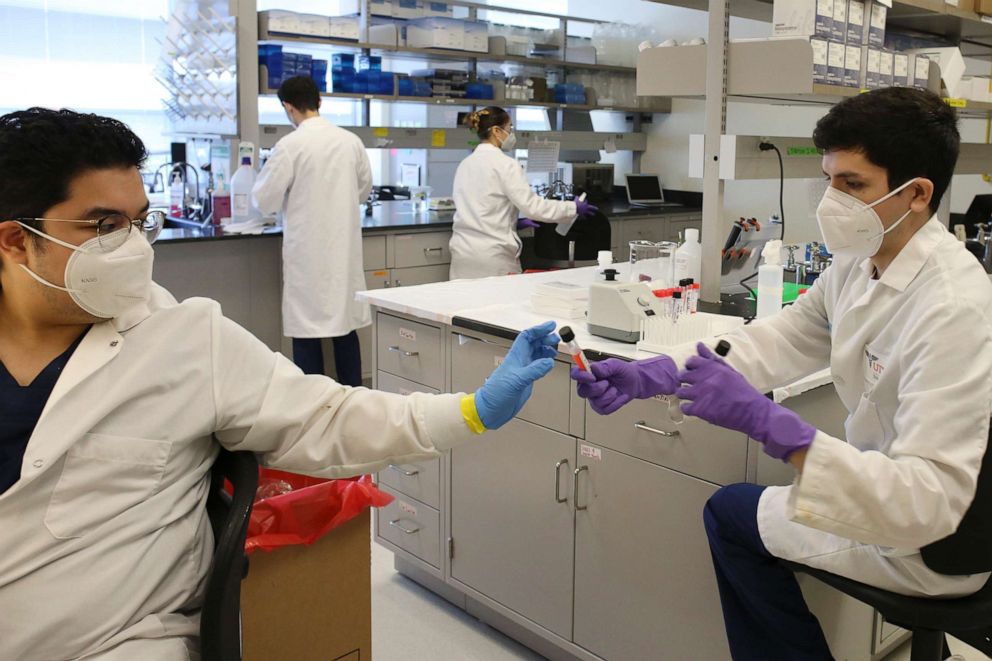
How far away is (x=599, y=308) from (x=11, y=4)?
4.35 m

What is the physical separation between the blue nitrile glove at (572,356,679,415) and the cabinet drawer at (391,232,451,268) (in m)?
3.02

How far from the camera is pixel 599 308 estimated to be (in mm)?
2188

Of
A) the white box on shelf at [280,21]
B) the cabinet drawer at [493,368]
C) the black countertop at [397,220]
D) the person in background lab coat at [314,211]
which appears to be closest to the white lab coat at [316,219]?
the person in background lab coat at [314,211]

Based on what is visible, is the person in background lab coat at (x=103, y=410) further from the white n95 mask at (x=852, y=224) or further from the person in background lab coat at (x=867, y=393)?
the white n95 mask at (x=852, y=224)

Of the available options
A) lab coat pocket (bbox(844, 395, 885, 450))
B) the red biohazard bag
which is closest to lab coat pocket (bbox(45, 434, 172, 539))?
the red biohazard bag

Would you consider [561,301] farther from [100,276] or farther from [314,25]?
[314,25]

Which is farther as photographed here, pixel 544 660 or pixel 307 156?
pixel 307 156

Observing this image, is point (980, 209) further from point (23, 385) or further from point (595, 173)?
point (23, 385)

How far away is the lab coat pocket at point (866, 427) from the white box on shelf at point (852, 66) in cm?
126

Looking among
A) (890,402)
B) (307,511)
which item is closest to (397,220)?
(307,511)

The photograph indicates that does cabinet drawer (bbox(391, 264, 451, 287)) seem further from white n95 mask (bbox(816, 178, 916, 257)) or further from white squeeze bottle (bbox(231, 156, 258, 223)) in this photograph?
white n95 mask (bbox(816, 178, 916, 257))

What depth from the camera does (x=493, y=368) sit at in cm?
235

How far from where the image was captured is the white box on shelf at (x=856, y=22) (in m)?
2.58

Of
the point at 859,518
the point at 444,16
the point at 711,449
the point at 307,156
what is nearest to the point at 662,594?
the point at 711,449
